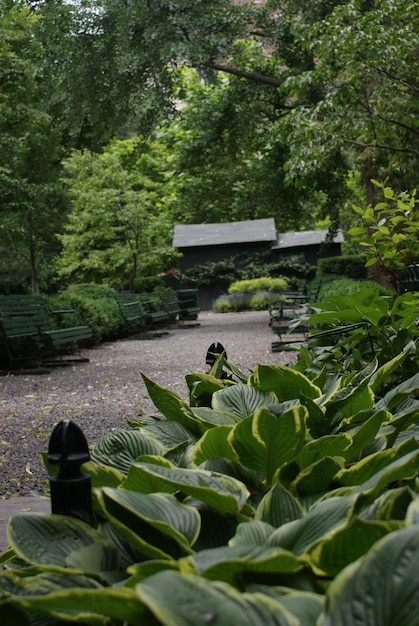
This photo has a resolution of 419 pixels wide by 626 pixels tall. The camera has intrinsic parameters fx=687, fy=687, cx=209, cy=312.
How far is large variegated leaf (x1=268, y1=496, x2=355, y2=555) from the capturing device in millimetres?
875

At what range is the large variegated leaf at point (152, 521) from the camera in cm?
88

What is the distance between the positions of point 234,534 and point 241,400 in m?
0.63

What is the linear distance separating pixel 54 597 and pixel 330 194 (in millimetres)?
19312

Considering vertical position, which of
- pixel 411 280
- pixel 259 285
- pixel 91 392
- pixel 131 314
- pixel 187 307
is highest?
pixel 411 280

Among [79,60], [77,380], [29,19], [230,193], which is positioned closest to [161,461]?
[77,380]

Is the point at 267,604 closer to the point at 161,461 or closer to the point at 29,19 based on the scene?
the point at 161,461

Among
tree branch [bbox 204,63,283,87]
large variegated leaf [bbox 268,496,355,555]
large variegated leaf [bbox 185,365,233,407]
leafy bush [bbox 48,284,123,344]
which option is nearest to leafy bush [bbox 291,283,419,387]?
large variegated leaf [bbox 185,365,233,407]

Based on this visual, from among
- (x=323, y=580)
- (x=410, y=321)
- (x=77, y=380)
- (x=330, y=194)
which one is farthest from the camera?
(x=330, y=194)

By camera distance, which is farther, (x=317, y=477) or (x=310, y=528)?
(x=317, y=477)

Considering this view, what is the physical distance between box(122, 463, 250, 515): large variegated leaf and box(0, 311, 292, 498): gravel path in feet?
4.15

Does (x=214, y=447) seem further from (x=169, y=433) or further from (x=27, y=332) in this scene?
(x=27, y=332)

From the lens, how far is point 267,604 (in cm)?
62

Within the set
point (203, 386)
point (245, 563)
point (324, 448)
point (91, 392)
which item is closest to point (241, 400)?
point (203, 386)

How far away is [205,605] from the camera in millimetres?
613
